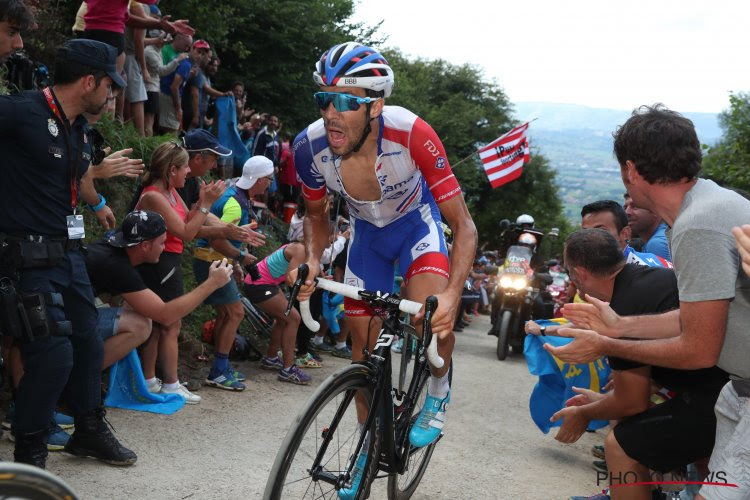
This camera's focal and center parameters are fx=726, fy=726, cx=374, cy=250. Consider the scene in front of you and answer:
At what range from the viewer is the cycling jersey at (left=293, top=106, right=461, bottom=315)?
13.7 ft

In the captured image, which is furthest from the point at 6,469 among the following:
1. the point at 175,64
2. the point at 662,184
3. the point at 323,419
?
the point at 175,64

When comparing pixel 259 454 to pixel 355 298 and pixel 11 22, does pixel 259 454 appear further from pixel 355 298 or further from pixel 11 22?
pixel 11 22

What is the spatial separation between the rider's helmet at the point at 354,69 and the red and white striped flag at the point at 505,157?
1460cm

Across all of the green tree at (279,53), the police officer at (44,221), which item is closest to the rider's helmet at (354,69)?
the police officer at (44,221)

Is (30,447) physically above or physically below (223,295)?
below

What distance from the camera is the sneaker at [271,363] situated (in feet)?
27.2

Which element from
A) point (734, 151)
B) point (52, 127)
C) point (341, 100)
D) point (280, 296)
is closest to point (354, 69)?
point (341, 100)

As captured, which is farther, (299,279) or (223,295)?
(223,295)

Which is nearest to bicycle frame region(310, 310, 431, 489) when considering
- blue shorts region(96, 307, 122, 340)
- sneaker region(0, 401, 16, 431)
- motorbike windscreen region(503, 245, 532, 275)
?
blue shorts region(96, 307, 122, 340)

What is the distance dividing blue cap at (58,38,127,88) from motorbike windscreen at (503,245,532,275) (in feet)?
29.1

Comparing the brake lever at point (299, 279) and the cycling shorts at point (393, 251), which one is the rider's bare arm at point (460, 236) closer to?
the cycling shorts at point (393, 251)

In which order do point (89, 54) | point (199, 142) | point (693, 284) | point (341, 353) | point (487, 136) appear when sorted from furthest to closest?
point (487, 136), point (341, 353), point (199, 142), point (89, 54), point (693, 284)

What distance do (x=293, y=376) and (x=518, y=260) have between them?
5.75 m

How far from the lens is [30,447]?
4.04m
